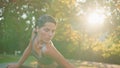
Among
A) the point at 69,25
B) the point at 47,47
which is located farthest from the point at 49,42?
the point at 69,25

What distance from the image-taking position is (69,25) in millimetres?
29672

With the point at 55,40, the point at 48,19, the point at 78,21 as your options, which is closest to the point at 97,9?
the point at 78,21

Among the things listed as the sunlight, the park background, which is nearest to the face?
the park background

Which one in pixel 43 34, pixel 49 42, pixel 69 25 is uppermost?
pixel 69 25

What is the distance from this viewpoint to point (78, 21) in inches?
1217

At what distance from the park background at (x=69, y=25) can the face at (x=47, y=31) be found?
17.5 m

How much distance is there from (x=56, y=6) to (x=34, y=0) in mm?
3165

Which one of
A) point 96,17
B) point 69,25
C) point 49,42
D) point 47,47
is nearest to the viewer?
point 47,47

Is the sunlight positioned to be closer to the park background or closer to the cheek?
the park background

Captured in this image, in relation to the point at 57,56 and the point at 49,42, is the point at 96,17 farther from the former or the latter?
the point at 57,56

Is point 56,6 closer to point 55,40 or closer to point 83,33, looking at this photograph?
point 55,40

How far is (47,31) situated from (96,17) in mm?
31025

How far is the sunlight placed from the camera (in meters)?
33.2

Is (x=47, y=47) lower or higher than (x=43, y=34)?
lower
